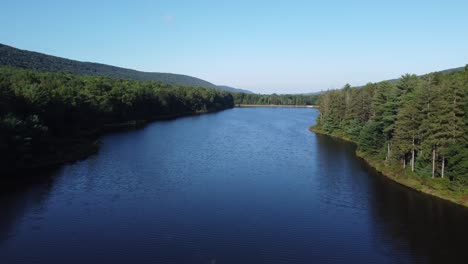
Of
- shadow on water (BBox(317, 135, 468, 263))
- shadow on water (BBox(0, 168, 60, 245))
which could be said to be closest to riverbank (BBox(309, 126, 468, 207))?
shadow on water (BBox(317, 135, 468, 263))

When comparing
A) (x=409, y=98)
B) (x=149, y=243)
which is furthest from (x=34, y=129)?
(x=409, y=98)

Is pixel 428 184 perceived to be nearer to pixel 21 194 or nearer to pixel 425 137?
pixel 425 137

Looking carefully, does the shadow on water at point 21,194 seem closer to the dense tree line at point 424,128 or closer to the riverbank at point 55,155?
the riverbank at point 55,155

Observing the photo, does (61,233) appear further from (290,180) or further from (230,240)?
(290,180)

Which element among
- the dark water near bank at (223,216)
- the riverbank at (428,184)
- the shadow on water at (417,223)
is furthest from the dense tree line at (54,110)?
the riverbank at (428,184)

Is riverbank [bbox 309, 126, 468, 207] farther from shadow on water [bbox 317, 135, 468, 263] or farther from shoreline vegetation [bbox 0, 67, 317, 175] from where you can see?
shoreline vegetation [bbox 0, 67, 317, 175]

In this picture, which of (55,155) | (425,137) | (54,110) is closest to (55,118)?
(54,110)
